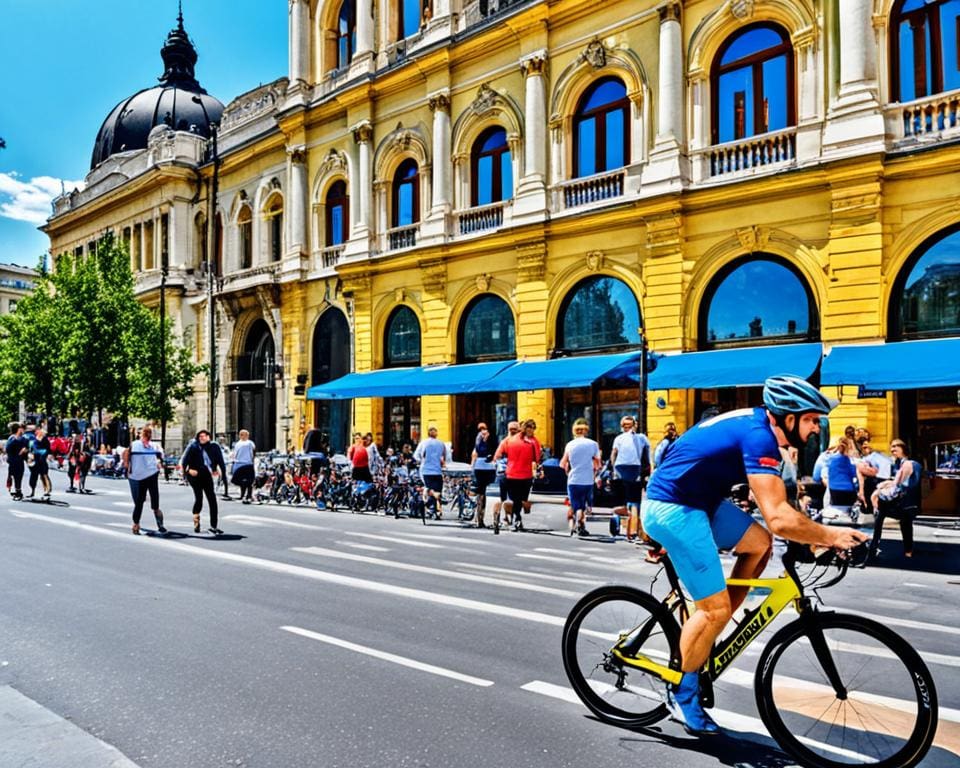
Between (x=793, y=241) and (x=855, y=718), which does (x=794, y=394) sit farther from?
(x=793, y=241)

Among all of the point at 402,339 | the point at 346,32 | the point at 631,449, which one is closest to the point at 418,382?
the point at 402,339

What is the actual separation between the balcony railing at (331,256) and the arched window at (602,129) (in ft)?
34.0

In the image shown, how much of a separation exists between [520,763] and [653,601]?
112cm

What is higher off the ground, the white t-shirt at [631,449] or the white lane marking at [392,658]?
the white t-shirt at [631,449]

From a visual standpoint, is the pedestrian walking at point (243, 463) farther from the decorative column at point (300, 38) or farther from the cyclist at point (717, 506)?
the cyclist at point (717, 506)

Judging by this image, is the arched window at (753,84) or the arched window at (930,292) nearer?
the arched window at (930,292)

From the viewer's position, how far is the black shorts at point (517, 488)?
15.2m

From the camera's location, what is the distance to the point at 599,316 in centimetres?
2255

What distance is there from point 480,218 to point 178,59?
135ft

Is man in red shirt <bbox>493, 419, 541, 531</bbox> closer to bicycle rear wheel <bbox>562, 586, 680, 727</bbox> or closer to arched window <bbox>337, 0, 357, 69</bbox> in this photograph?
bicycle rear wheel <bbox>562, 586, 680, 727</bbox>

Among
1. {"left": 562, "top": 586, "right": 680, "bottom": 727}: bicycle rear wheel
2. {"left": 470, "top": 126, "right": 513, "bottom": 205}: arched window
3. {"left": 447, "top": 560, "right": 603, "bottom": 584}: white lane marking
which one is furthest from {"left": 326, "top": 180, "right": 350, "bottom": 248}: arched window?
{"left": 562, "top": 586, "right": 680, "bottom": 727}: bicycle rear wheel

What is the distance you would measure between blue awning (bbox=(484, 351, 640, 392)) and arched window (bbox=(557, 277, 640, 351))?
0.53 m

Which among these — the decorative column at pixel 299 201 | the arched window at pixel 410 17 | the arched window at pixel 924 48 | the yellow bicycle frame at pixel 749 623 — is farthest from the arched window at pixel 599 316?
the yellow bicycle frame at pixel 749 623

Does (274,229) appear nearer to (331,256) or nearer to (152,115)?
(331,256)
